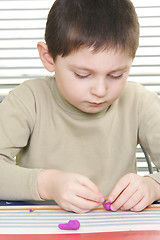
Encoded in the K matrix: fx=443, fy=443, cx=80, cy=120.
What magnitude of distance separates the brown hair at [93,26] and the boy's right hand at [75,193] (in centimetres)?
30

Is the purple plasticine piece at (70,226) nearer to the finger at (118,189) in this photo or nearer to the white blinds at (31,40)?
the finger at (118,189)

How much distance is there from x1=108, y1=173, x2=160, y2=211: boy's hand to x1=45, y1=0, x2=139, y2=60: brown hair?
1.01 ft

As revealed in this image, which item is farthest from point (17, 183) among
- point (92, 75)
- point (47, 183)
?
point (92, 75)

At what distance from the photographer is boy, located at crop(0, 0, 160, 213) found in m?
1.01

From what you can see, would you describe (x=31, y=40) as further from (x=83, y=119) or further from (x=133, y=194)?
(x=133, y=194)

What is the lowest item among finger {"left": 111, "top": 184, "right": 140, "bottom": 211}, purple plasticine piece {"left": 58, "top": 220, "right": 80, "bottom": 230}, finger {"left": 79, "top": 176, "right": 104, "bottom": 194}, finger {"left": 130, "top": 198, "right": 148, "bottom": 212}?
finger {"left": 130, "top": 198, "right": 148, "bottom": 212}

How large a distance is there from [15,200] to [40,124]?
248 millimetres

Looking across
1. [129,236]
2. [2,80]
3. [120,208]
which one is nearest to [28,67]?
[2,80]

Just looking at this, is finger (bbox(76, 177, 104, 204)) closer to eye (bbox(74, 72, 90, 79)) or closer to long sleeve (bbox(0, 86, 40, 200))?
long sleeve (bbox(0, 86, 40, 200))

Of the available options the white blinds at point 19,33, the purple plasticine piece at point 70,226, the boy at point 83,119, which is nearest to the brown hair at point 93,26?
the boy at point 83,119

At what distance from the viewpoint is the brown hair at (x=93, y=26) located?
1.03 m

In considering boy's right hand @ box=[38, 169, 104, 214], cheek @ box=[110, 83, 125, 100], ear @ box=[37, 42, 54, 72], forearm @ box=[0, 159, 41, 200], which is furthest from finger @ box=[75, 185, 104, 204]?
ear @ box=[37, 42, 54, 72]

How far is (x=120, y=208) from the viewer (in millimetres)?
969

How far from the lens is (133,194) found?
39.0 inches
